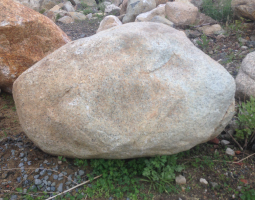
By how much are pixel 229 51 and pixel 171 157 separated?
3360mm

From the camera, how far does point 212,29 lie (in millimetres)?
5922

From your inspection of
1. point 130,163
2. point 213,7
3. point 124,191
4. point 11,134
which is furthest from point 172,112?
point 213,7

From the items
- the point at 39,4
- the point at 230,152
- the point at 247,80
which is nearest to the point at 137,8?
the point at 39,4

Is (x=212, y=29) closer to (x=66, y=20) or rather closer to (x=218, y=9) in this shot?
(x=218, y=9)

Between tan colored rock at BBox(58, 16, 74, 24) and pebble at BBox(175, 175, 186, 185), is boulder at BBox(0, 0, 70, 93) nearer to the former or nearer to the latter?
pebble at BBox(175, 175, 186, 185)

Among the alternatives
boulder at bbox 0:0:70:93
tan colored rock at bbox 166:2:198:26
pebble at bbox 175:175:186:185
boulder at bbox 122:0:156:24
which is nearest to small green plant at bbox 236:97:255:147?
A: pebble at bbox 175:175:186:185

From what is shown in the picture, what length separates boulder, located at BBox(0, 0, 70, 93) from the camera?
3337 mm

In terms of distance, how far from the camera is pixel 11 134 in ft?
10.2

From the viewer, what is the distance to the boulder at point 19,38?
334 centimetres

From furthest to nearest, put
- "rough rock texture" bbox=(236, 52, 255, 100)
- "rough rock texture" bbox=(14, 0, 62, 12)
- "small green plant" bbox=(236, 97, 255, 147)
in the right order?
"rough rock texture" bbox=(14, 0, 62, 12)
"rough rock texture" bbox=(236, 52, 255, 100)
"small green plant" bbox=(236, 97, 255, 147)

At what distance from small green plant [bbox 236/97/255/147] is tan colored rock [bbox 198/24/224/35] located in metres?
3.55

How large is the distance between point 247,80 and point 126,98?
6.70 feet

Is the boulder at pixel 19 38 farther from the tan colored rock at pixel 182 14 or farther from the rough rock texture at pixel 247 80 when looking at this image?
the tan colored rock at pixel 182 14

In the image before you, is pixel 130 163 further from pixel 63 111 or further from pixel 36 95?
pixel 36 95
